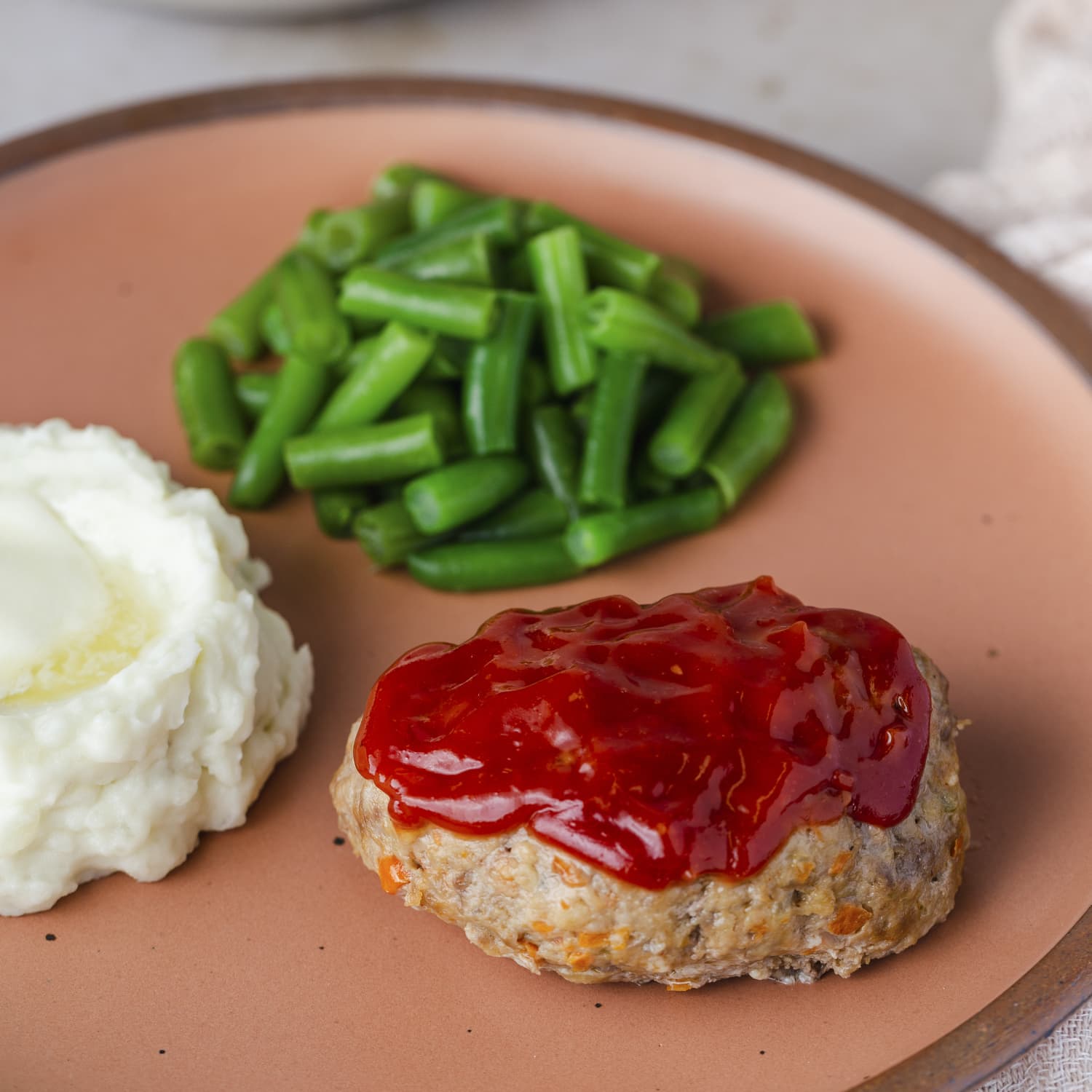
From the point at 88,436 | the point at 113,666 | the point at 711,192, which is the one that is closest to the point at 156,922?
the point at 113,666

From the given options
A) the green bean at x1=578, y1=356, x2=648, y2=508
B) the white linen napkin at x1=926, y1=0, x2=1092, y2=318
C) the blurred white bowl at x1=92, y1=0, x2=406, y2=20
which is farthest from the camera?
the blurred white bowl at x1=92, y1=0, x2=406, y2=20

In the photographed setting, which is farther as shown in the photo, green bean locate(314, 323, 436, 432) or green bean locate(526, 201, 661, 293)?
green bean locate(526, 201, 661, 293)

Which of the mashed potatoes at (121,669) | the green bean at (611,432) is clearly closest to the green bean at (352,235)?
the green bean at (611,432)

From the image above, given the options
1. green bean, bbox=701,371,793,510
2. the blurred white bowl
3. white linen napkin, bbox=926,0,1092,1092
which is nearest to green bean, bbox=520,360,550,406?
green bean, bbox=701,371,793,510

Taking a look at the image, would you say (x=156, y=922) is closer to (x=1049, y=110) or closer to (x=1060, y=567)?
(x=1060, y=567)

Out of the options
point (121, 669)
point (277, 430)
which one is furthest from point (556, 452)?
point (121, 669)

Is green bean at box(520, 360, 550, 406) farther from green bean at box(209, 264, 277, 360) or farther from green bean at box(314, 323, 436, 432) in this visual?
green bean at box(209, 264, 277, 360)

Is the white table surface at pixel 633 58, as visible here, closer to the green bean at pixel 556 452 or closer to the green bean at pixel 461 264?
the green bean at pixel 461 264
